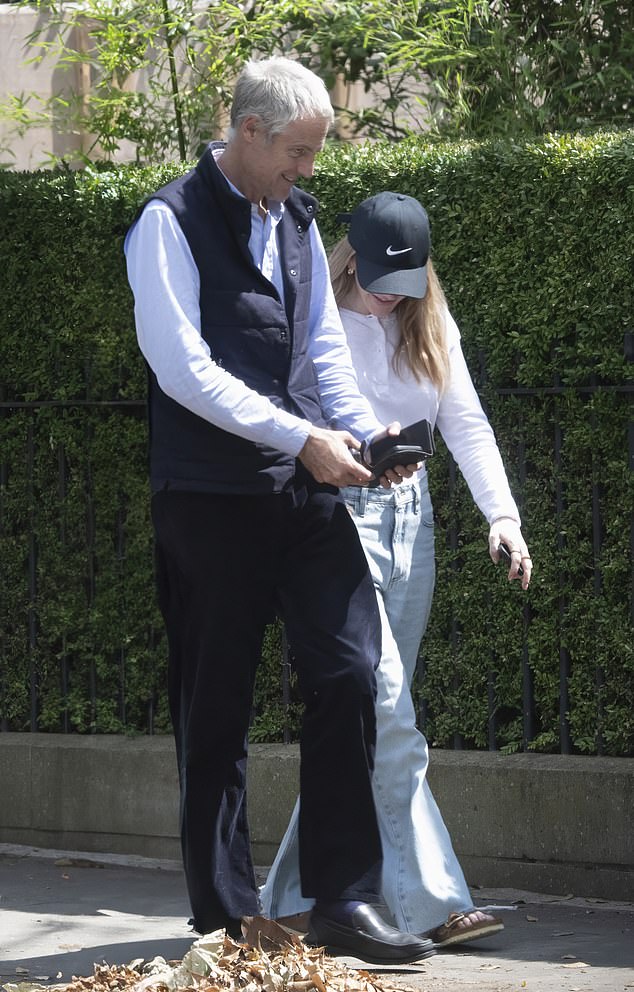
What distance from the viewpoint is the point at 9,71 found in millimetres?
10055

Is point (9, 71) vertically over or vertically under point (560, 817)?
over

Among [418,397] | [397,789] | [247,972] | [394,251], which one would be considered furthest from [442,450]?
[247,972]

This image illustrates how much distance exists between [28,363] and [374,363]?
2.19 metres

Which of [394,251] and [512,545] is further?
[394,251]

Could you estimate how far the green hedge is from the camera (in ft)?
16.3

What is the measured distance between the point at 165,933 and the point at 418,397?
1684 mm

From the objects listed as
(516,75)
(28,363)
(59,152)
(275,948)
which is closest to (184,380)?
(275,948)

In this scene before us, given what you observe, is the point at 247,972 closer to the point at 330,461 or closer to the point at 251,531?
the point at 251,531

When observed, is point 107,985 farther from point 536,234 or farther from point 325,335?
point 536,234

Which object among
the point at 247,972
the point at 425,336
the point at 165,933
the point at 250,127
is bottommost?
the point at 165,933

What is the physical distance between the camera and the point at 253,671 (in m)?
3.78

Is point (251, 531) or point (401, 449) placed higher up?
point (401, 449)

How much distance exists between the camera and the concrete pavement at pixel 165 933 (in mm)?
3861

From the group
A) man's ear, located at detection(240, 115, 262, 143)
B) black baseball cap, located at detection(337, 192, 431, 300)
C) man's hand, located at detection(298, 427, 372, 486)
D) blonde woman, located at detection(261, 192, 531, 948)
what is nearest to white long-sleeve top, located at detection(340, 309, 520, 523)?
blonde woman, located at detection(261, 192, 531, 948)
